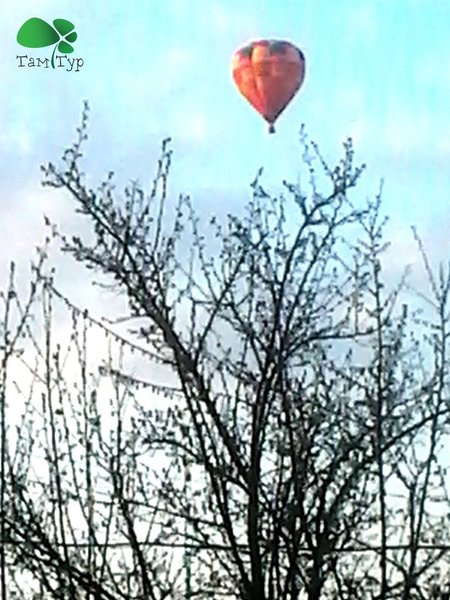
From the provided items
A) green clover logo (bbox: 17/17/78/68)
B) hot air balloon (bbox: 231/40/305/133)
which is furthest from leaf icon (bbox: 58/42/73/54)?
hot air balloon (bbox: 231/40/305/133)

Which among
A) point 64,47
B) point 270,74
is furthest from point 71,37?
point 270,74

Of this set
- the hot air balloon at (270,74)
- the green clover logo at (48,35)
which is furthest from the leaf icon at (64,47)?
the hot air balloon at (270,74)

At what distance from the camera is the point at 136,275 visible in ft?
28.7

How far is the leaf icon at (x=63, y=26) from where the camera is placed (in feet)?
41.8

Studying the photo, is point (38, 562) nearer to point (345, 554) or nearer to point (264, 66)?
point (345, 554)

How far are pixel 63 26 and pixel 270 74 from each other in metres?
A: 3.64

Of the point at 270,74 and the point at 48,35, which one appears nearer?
the point at 48,35

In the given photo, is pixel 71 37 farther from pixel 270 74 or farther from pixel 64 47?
pixel 270 74

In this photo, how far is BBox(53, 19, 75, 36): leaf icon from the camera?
12.8 meters

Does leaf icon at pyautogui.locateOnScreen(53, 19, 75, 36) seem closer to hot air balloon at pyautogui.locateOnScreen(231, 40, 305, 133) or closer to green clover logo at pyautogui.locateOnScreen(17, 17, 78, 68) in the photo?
green clover logo at pyautogui.locateOnScreen(17, 17, 78, 68)

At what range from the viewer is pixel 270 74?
1608 centimetres

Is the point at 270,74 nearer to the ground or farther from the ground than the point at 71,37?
farther from the ground

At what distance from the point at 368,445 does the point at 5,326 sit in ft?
9.72

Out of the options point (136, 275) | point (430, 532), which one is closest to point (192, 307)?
point (136, 275)
